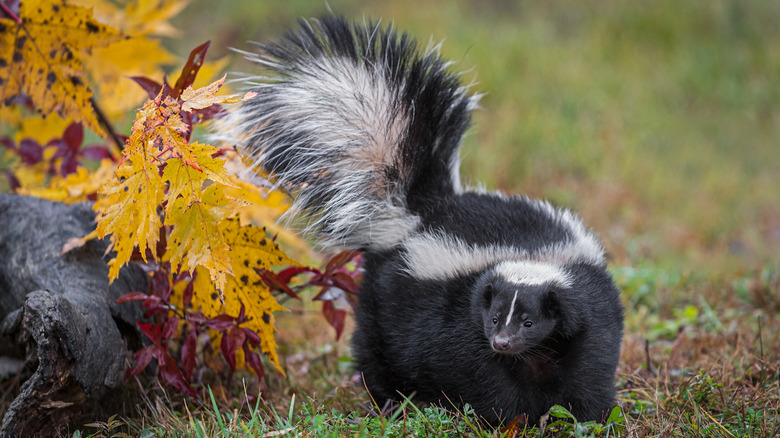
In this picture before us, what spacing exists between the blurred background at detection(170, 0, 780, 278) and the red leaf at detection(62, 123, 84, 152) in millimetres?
3966

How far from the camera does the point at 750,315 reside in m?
4.66

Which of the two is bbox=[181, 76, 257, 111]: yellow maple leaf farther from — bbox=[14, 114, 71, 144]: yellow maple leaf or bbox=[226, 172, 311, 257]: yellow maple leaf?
bbox=[14, 114, 71, 144]: yellow maple leaf

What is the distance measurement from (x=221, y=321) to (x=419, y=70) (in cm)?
150

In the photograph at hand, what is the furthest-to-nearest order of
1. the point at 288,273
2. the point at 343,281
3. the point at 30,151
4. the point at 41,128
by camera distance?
the point at 41,128 < the point at 30,151 < the point at 343,281 < the point at 288,273

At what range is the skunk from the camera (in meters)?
3.00

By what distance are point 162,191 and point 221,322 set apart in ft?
2.42

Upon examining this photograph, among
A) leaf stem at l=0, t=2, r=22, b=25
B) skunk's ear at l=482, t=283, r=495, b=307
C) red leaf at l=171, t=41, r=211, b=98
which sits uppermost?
red leaf at l=171, t=41, r=211, b=98

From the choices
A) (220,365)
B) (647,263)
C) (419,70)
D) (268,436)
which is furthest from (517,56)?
(268,436)

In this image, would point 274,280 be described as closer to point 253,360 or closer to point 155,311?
point 253,360

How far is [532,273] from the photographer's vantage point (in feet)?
9.68

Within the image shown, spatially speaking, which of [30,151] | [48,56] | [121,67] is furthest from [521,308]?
[30,151]

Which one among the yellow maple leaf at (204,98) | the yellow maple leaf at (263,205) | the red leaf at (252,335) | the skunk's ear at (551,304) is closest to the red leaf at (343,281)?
the yellow maple leaf at (263,205)

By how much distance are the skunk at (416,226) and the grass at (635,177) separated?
214mm

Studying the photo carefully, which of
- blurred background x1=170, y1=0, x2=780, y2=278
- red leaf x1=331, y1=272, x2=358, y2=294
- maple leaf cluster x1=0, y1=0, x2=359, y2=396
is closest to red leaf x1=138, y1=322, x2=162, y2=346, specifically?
maple leaf cluster x1=0, y1=0, x2=359, y2=396
